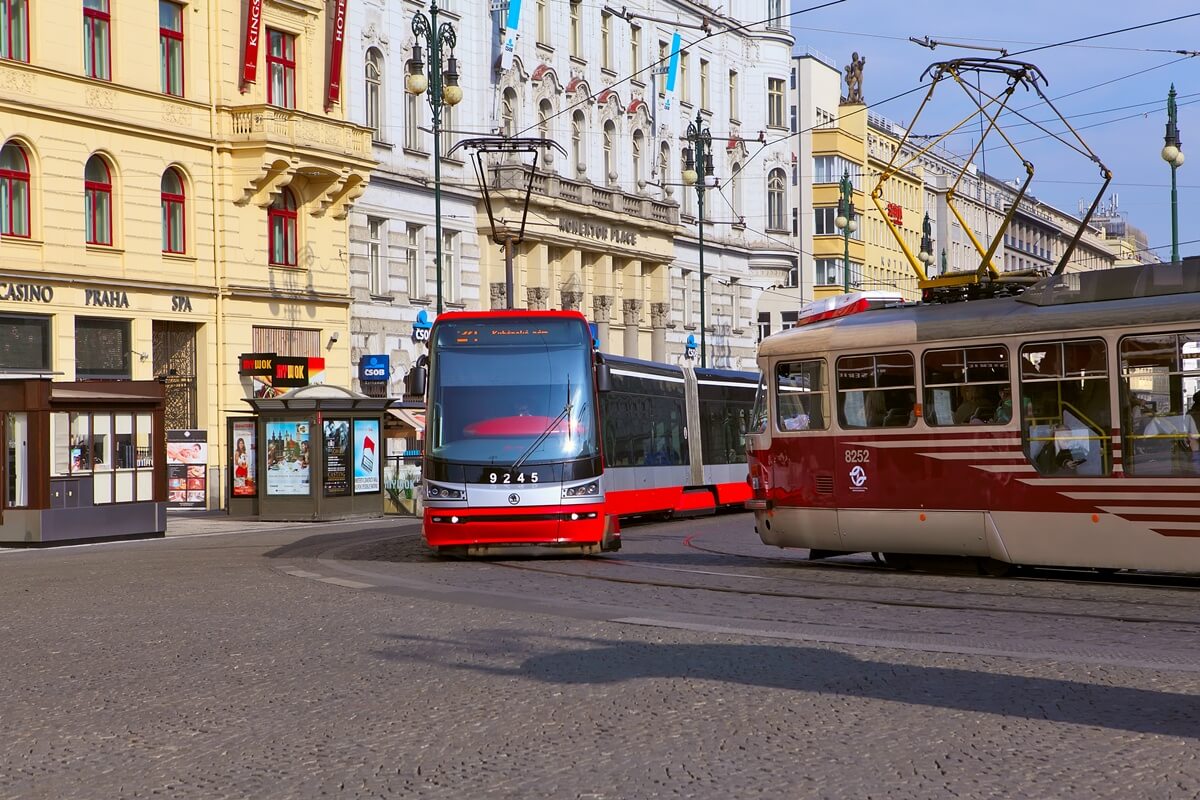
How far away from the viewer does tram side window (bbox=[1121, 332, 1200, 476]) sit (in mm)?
16266

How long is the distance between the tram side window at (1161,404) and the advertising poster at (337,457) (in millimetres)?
20900

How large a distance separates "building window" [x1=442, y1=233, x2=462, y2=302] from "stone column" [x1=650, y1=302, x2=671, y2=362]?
40.6 feet

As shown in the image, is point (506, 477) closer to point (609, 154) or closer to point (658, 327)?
point (609, 154)

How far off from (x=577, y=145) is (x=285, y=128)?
57.7 ft

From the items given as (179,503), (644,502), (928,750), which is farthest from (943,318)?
(179,503)

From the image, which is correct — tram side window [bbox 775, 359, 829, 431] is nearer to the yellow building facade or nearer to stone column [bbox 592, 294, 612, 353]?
the yellow building facade

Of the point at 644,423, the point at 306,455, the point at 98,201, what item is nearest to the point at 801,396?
the point at 644,423

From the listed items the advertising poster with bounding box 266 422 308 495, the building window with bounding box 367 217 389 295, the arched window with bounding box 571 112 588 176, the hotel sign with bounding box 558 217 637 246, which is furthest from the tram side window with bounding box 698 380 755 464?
the arched window with bounding box 571 112 588 176

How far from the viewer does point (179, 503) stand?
127 ft

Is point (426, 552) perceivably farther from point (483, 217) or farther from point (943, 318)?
point (483, 217)

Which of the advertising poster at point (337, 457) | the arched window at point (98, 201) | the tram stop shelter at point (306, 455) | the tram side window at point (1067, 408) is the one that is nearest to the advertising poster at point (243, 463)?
the tram stop shelter at point (306, 455)

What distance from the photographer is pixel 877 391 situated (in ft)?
61.8

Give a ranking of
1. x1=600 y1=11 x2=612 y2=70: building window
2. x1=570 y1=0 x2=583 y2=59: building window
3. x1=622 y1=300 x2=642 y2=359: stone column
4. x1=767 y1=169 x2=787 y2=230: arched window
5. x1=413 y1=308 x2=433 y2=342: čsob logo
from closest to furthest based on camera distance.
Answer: x1=413 y1=308 x2=433 y2=342: čsob logo, x1=570 y1=0 x2=583 y2=59: building window, x1=600 y1=11 x2=612 y2=70: building window, x1=622 y1=300 x2=642 y2=359: stone column, x1=767 y1=169 x2=787 y2=230: arched window

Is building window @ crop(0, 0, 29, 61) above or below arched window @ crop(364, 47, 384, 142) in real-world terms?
below
